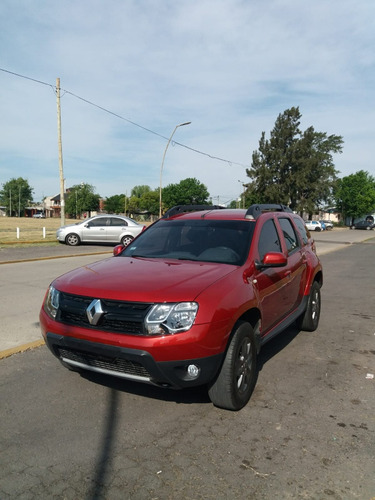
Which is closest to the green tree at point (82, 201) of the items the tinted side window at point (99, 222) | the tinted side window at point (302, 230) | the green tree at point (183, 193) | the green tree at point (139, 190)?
the green tree at point (183, 193)

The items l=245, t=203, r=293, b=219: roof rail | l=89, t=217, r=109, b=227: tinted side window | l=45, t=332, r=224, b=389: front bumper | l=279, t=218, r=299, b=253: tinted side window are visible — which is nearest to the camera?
l=45, t=332, r=224, b=389: front bumper

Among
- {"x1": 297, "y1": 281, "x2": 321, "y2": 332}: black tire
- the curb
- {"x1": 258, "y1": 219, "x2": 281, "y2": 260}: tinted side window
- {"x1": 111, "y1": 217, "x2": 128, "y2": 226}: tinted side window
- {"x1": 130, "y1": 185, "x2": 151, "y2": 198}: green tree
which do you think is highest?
{"x1": 130, "y1": 185, "x2": 151, "y2": 198}: green tree

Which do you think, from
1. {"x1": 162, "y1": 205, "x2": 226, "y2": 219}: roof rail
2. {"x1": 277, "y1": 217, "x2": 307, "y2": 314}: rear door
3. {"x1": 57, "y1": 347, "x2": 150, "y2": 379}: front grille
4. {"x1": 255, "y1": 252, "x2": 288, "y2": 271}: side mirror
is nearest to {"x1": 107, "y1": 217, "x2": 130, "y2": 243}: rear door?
{"x1": 162, "y1": 205, "x2": 226, "y2": 219}: roof rail

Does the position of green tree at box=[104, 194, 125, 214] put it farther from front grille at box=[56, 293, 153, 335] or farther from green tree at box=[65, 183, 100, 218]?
front grille at box=[56, 293, 153, 335]

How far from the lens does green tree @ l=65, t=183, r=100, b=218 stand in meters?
134

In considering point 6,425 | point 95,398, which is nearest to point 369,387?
point 95,398

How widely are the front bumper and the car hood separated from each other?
375 millimetres

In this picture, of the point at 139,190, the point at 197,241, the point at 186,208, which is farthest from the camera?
the point at 139,190

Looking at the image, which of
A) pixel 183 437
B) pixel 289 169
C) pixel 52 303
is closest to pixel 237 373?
pixel 183 437

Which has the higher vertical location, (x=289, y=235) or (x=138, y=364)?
(x=289, y=235)

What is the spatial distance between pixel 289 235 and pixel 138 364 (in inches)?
119

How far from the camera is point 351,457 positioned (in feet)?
8.95

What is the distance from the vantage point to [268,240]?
4461 mm

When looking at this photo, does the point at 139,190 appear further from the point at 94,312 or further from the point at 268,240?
the point at 94,312
